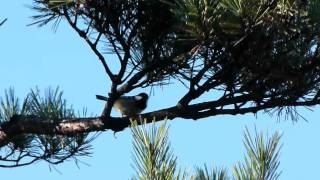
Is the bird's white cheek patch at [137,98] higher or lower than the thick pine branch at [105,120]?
higher

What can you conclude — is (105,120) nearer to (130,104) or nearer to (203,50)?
(203,50)

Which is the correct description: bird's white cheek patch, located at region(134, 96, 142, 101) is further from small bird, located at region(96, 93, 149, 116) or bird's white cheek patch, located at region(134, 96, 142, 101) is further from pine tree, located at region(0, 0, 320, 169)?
pine tree, located at region(0, 0, 320, 169)

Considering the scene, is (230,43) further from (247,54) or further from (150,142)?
(150,142)

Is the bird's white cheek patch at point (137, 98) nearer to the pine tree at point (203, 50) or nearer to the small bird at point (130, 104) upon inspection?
the small bird at point (130, 104)

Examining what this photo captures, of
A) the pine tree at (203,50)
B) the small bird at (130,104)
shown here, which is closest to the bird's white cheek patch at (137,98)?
the small bird at (130,104)

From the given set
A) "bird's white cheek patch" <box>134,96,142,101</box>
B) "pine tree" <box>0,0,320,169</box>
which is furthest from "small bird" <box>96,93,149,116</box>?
"pine tree" <box>0,0,320,169</box>

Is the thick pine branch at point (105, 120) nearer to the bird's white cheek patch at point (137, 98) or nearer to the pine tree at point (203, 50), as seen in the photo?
the pine tree at point (203, 50)

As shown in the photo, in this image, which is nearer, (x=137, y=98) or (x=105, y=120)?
(x=105, y=120)

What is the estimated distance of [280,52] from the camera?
2238mm

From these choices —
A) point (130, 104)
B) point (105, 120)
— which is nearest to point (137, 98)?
point (130, 104)

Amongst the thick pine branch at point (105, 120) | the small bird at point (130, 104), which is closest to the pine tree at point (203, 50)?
the thick pine branch at point (105, 120)

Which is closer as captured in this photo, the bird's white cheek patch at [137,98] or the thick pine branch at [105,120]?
the thick pine branch at [105,120]

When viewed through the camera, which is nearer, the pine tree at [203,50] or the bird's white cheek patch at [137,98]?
the pine tree at [203,50]

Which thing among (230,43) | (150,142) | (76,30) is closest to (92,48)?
(76,30)
